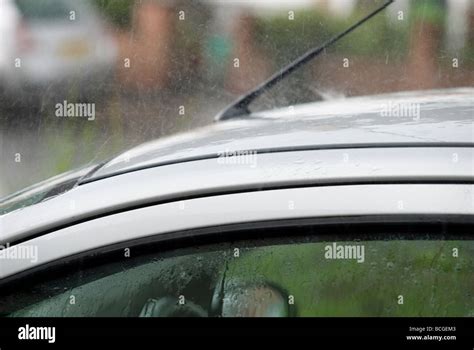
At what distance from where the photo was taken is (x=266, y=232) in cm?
170

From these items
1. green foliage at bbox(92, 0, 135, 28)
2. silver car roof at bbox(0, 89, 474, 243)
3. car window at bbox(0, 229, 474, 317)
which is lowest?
car window at bbox(0, 229, 474, 317)

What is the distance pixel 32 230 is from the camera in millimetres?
1798

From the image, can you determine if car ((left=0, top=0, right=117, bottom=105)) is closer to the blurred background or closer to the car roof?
the blurred background

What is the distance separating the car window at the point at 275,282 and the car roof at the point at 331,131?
245 millimetres

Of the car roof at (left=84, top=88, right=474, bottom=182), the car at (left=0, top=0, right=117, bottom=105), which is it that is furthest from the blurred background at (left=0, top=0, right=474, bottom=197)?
the car roof at (left=84, top=88, right=474, bottom=182)

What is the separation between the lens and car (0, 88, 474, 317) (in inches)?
65.8

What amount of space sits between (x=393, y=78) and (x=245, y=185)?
1.26 metres

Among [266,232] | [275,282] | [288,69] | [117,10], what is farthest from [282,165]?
[117,10]

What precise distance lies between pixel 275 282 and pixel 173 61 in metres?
1.26

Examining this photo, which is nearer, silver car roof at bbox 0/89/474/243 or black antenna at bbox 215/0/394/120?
silver car roof at bbox 0/89/474/243

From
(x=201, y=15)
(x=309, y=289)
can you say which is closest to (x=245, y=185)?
(x=309, y=289)

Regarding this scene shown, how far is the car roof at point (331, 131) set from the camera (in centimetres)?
185

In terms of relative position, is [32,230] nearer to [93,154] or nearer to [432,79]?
[93,154]

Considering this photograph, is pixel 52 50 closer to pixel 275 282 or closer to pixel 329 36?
pixel 329 36
